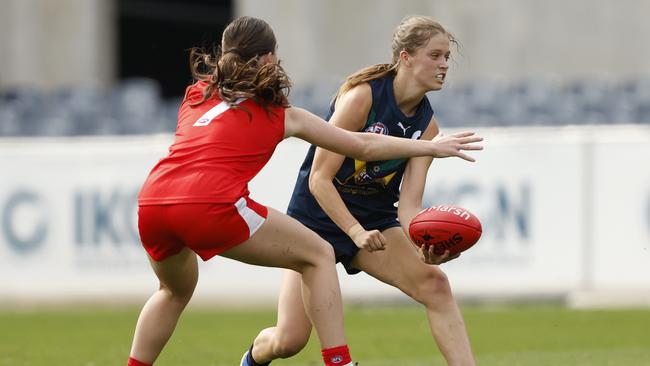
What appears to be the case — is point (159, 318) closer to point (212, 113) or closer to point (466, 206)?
point (212, 113)

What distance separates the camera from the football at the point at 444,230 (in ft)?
21.1

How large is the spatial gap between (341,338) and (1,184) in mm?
8207

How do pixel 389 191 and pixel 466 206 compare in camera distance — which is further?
pixel 466 206

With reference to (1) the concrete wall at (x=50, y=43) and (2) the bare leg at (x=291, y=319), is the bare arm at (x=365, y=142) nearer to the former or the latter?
(2) the bare leg at (x=291, y=319)

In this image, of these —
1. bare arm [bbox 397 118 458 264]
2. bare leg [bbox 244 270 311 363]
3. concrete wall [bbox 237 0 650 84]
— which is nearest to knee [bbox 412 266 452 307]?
bare arm [bbox 397 118 458 264]

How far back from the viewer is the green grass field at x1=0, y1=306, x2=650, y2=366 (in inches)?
359

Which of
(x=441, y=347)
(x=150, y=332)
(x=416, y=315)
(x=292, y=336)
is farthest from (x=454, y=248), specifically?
(x=416, y=315)

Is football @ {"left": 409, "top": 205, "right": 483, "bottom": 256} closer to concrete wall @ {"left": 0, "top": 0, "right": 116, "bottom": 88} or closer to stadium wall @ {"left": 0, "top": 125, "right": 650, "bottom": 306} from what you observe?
stadium wall @ {"left": 0, "top": 125, "right": 650, "bottom": 306}

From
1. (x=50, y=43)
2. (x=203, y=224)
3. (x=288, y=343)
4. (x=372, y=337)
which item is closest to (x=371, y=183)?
(x=288, y=343)

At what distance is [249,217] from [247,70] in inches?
24.9

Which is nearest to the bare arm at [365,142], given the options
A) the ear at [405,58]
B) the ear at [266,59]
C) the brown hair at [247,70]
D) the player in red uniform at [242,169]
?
the player in red uniform at [242,169]

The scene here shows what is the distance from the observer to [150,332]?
645 cm

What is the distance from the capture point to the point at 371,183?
6906 mm

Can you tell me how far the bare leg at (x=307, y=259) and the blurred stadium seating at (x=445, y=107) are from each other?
9276mm
